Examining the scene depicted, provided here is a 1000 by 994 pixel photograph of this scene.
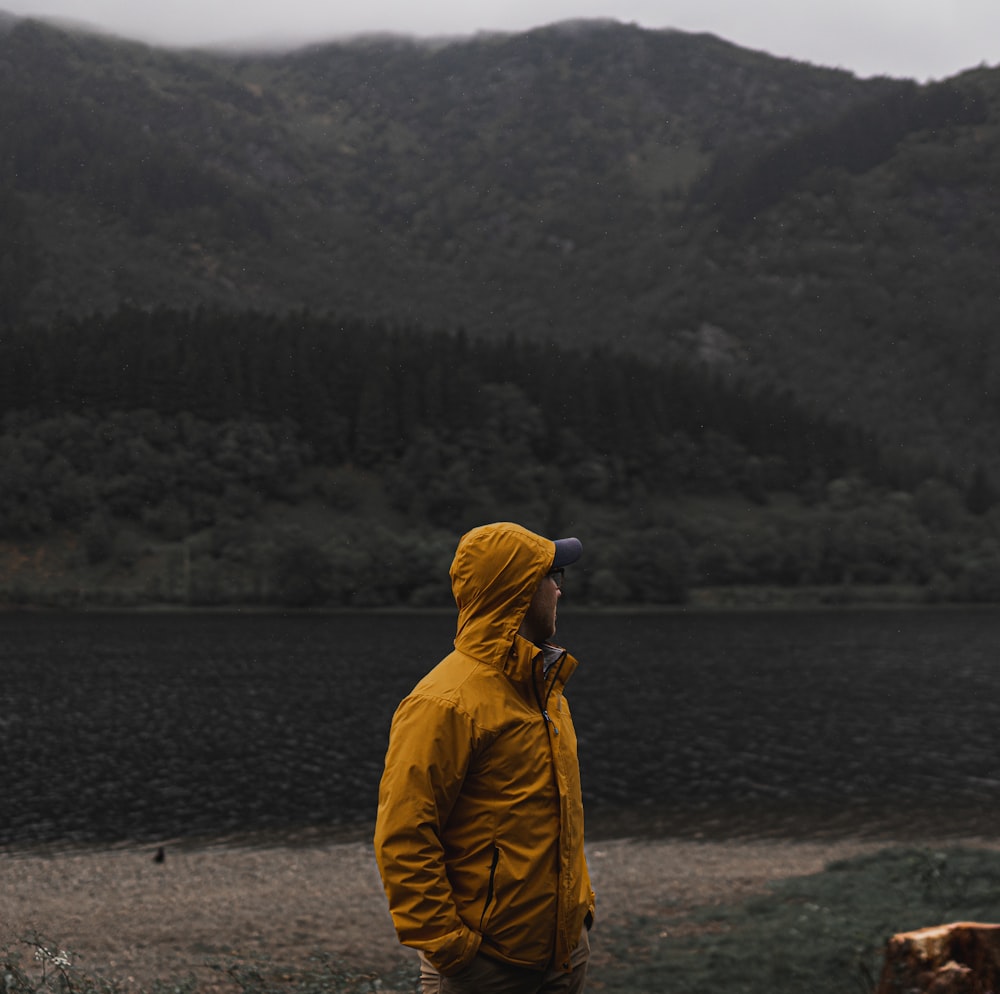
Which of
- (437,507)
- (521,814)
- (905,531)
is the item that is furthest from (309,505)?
(521,814)

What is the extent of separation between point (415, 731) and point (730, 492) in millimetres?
147203

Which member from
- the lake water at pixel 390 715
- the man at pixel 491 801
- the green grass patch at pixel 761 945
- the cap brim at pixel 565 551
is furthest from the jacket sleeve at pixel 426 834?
the lake water at pixel 390 715

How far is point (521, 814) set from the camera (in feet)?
13.3

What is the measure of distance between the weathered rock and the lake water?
872 inches

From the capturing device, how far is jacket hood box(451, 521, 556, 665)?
4.16m

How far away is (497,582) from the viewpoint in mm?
4195

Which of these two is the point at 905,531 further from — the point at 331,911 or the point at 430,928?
the point at 430,928

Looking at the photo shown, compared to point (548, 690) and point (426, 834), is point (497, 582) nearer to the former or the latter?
point (548, 690)

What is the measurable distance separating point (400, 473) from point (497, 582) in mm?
129595

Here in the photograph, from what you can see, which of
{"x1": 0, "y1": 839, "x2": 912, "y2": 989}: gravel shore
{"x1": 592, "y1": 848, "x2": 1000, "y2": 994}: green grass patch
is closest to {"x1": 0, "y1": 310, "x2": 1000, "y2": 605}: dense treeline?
{"x1": 0, "y1": 839, "x2": 912, "y2": 989}: gravel shore

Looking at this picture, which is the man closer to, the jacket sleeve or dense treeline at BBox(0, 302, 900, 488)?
the jacket sleeve

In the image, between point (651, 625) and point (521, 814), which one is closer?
point (521, 814)

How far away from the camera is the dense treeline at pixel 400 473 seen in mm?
110562

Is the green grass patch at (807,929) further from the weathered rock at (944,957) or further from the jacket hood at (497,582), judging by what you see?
the jacket hood at (497,582)
